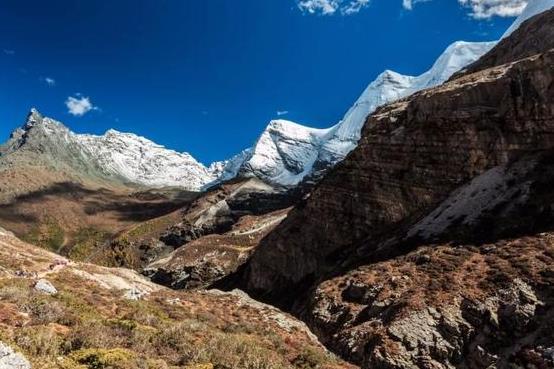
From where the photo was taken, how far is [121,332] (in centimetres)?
1538

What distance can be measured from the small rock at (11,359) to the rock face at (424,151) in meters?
42.9

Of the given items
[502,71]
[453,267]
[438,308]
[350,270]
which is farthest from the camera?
[502,71]

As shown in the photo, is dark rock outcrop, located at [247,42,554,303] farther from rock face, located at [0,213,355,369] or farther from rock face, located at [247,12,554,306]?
rock face, located at [0,213,355,369]

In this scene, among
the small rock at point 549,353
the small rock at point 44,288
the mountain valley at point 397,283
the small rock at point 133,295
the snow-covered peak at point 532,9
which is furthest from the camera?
the snow-covered peak at point 532,9

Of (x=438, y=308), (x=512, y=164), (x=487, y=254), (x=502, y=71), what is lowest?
(x=438, y=308)

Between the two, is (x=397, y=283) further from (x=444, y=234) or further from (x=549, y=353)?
(x=549, y=353)

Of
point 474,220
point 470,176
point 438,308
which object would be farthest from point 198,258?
point 438,308

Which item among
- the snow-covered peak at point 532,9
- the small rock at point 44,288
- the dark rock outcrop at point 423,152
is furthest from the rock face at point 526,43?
the snow-covered peak at point 532,9

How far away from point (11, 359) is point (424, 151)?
55825 mm

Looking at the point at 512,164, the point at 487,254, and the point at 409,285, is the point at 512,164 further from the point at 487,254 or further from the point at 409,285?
the point at 409,285

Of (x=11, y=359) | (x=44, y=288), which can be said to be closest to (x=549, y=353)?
(x=11, y=359)

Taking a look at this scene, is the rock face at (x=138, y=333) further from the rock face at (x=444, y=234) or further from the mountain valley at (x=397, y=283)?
the rock face at (x=444, y=234)

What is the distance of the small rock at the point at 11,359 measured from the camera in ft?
34.6

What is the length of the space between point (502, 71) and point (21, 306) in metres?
57.7
